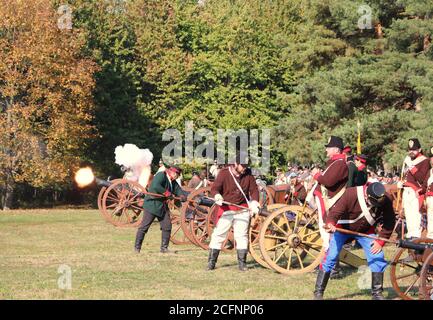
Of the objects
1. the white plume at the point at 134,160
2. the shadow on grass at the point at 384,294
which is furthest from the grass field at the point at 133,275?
the white plume at the point at 134,160

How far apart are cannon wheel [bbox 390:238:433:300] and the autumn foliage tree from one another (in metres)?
25.1

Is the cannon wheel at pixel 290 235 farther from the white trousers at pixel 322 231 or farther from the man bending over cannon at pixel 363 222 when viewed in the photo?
the man bending over cannon at pixel 363 222

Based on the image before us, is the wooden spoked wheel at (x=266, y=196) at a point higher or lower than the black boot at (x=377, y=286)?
lower

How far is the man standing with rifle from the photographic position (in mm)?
12445

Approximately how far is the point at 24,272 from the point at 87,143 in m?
28.2

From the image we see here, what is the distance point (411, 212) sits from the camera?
45.7 ft

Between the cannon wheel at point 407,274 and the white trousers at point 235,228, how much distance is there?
2.77 meters

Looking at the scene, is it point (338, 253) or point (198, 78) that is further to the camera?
point (198, 78)

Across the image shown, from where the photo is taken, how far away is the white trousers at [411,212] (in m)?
13.9

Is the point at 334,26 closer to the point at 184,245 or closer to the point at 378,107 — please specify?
the point at 378,107

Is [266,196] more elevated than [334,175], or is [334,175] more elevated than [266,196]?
[334,175]

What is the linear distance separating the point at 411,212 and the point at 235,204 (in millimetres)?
3243

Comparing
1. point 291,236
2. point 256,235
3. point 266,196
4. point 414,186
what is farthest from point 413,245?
point 266,196

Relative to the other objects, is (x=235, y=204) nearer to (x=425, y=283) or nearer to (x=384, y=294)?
(x=384, y=294)
